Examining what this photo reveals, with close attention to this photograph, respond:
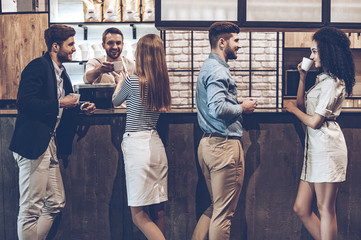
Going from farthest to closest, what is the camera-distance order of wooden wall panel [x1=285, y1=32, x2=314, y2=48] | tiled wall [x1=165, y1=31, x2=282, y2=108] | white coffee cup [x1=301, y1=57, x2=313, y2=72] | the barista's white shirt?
wooden wall panel [x1=285, y1=32, x2=314, y2=48]
tiled wall [x1=165, y1=31, x2=282, y2=108]
the barista's white shirt
white coffee cup [x1=301, y1=57, x2=313, y2=72]

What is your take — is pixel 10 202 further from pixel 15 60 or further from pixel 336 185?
pixel 15 60

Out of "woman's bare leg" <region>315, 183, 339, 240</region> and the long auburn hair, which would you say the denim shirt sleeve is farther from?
"woman's bare leg" <region>315, 183, 339, 240</region>

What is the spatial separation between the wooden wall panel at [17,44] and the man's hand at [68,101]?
9.54ft

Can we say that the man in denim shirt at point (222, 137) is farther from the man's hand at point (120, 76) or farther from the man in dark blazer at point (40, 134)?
the man in dark blazer at point (40, 134)

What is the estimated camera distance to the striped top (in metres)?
2.43

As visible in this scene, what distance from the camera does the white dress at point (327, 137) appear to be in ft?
7.88

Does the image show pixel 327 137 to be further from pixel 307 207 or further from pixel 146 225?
pixel 146 225

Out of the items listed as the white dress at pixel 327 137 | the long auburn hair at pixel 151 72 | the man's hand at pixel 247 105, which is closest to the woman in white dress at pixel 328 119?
the white dress at pixel 327 137

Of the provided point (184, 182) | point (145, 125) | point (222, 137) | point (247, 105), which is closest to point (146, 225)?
point (184, 182)

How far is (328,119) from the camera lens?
247cm

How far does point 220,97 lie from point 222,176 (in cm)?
50

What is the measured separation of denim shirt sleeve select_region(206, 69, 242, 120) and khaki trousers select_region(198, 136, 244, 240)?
200mm

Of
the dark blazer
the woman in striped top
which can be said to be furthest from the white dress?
the dark blazer

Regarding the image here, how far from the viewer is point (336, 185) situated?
8.09 ft
